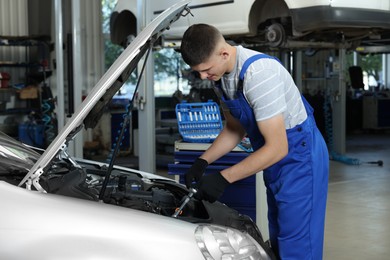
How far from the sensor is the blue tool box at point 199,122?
430 centimetres

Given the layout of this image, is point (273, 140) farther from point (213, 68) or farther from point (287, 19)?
point (287, 19)

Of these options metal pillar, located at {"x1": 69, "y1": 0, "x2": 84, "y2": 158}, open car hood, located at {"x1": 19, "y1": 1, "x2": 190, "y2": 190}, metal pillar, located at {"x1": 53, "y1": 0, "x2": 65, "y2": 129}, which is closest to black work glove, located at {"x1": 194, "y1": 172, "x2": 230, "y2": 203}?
open car hood, located at {"x1": 19, "y1": 1, "x2": 190, "y2": 190}

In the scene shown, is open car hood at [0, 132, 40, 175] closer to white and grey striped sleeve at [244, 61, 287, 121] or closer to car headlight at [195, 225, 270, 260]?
car headlight at [195, 225, 270, 260]

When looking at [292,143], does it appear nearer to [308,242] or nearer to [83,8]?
[308,242]

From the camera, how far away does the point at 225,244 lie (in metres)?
2.20

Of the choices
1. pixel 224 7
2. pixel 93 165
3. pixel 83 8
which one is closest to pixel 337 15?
pixel 224 7

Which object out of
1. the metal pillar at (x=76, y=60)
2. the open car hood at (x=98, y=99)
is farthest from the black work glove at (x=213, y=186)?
the metal pillar at (x=76, y=60)

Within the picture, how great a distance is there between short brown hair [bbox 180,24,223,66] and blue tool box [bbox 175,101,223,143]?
1.84 m

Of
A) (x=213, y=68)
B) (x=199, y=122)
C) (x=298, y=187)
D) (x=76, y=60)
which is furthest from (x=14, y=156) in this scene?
(x=76, y=60)

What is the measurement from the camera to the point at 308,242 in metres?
2.65

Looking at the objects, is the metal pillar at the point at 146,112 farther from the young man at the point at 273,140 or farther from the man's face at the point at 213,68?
the man's face at the point at 213,68

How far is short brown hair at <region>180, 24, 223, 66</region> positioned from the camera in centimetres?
240

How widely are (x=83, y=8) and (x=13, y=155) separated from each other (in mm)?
8429

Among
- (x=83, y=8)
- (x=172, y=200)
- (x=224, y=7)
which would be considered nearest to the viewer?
(x=172, y=200)
